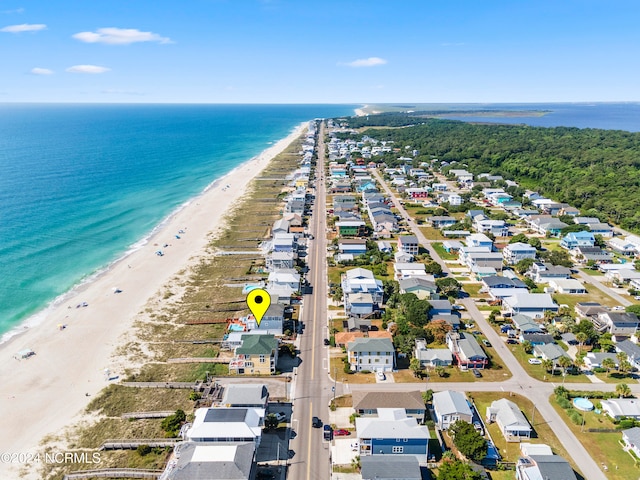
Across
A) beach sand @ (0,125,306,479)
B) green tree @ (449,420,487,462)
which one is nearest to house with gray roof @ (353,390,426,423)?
green tree @ (449,420,487,462)

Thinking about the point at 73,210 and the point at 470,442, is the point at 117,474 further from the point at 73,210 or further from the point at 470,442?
the point at 73,210

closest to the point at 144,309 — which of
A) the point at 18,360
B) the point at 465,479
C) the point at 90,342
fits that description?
the point at 90,342

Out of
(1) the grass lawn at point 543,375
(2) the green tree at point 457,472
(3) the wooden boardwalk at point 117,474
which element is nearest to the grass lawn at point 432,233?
(1) the grass lawn at point 543,375

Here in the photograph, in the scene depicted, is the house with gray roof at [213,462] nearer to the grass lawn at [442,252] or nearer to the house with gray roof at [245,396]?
the house with gray roof at [245,396]

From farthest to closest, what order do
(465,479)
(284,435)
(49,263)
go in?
(49,263) → (284,435) → (465,479)

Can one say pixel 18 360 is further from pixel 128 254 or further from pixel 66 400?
pixel 128 254
